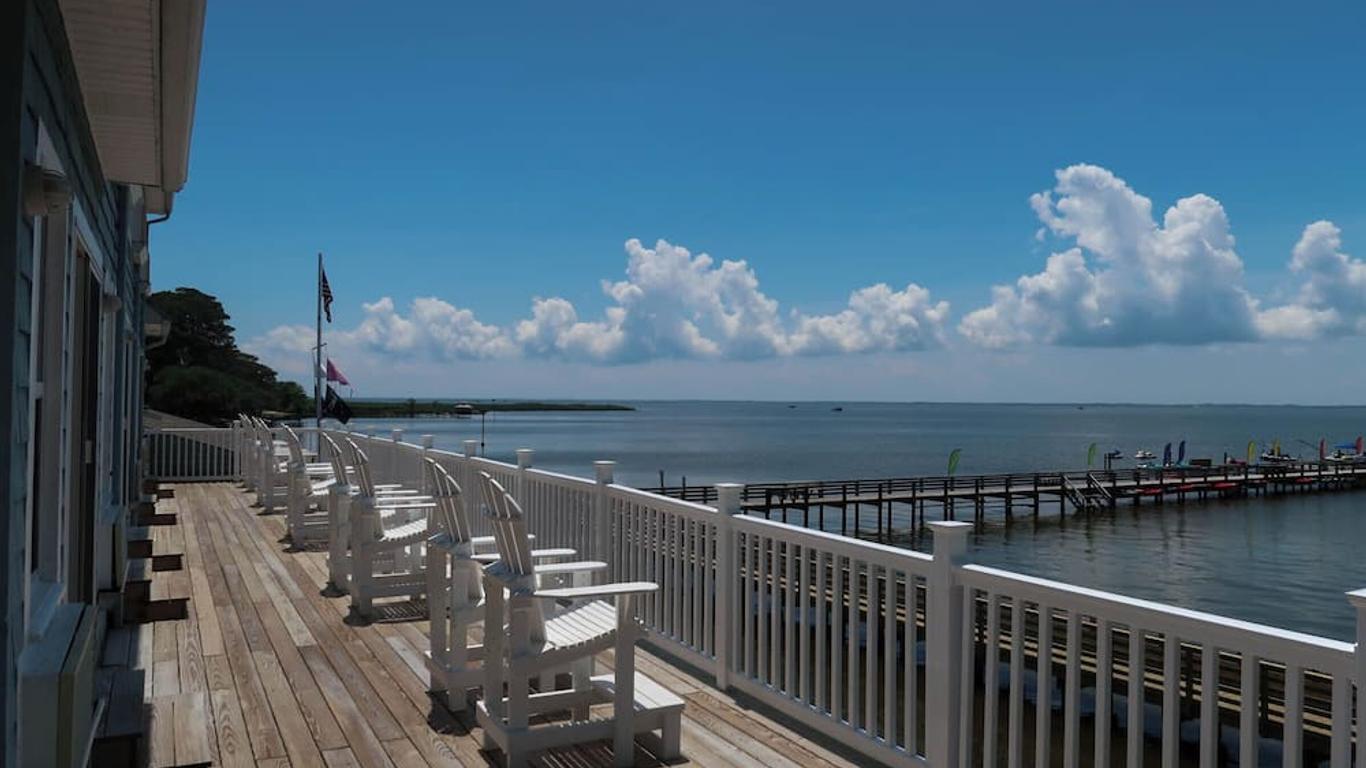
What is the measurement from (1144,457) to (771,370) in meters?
31.8

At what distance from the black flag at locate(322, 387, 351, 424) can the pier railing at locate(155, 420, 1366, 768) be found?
1121cm

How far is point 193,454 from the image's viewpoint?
14.7 metres

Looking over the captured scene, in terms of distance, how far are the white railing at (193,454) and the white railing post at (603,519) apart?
10796mm

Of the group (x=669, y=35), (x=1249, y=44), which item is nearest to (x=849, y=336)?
(x=1249, y=44)

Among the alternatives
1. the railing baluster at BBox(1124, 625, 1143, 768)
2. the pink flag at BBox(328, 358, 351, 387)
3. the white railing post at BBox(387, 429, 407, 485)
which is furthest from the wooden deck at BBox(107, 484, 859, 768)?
the pink flag at BBox(328, 358, 351, 387)

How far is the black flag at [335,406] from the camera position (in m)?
17.8

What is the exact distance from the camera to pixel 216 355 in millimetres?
52500

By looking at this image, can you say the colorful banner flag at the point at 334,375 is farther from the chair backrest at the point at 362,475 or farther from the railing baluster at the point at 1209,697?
the railing baluster at the point at 1209,697

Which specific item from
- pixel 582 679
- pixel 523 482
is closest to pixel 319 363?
pixel 523 482

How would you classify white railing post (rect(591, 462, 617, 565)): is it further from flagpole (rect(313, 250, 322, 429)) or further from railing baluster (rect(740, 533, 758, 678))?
flagpole (rect(313, 250, 322, 429))

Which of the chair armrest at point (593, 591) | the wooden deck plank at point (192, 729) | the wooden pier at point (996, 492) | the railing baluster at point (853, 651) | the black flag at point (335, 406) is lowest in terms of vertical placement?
the wooden pier at point (996, 492)

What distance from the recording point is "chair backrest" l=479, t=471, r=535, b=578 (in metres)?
3.54

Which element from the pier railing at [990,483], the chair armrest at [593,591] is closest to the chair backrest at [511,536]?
the chair armrest at [593,591]

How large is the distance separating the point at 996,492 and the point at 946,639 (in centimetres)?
3475
